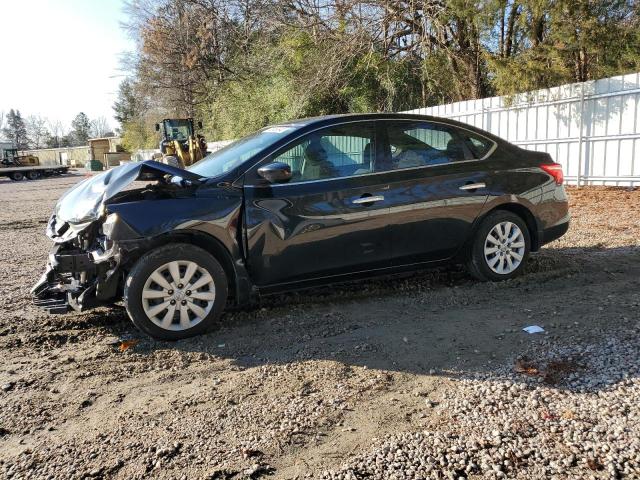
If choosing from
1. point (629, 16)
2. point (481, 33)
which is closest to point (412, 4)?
point (481, 33)

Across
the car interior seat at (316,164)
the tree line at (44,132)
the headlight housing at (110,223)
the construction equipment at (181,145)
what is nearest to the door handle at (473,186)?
the car interior seat at (316,164)

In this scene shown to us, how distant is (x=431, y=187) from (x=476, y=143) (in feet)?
2.79

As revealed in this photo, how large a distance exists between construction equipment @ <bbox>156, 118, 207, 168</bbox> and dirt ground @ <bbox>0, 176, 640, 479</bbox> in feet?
52.7

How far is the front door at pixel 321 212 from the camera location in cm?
464

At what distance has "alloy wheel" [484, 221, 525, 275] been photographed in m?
5.66

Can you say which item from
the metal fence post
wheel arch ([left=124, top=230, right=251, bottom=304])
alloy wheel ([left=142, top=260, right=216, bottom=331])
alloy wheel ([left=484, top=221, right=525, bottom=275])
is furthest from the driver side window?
the metal fence post

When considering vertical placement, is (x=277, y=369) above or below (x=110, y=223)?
below

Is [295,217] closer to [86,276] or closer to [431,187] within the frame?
[431,187]

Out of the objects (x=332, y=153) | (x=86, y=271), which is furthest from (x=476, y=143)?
(x=86, y=271)

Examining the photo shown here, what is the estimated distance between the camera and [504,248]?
573cm

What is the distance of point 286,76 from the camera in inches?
958

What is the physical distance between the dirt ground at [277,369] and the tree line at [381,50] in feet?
27.9

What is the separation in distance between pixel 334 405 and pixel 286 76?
74.5 ft

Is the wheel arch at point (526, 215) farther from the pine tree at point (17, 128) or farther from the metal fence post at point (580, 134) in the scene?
the pine tree at point (17, 128)
